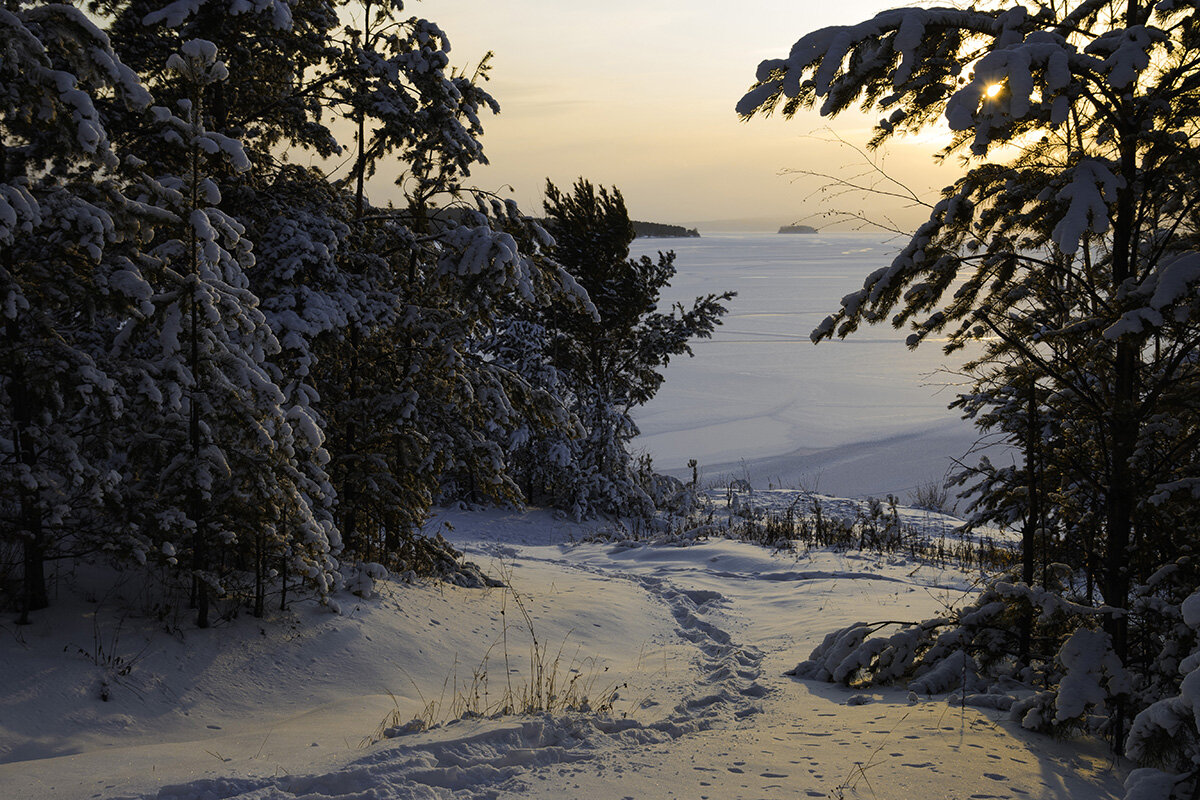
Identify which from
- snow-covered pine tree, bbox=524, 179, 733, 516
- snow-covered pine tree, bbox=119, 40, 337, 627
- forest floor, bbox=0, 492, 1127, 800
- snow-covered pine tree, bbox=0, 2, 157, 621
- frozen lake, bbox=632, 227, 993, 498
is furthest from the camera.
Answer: frozen lake, bbox=632, 227, 993, 498

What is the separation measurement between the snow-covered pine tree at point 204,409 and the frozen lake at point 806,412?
27.2 ft

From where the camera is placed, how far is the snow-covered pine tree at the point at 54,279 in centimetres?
478

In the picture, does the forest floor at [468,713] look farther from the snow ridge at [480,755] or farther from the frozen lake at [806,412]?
the frozen lake at [806,412]

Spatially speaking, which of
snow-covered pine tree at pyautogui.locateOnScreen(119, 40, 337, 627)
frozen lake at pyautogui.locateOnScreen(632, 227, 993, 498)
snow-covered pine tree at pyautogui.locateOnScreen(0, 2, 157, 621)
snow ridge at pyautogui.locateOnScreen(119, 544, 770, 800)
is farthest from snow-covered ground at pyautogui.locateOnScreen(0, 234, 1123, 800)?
frozen lake at pyautogui.locateOnScreen(632, 227, 993, 498)

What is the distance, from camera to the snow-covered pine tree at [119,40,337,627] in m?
5.29

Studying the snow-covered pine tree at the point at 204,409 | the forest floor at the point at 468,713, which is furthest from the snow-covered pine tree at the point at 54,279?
the forest floor at the point at 468,713

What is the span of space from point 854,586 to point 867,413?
16.8m

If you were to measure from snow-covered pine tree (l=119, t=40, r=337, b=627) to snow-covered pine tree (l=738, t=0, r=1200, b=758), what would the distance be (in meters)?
3.67

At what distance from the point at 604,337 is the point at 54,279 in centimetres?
1498

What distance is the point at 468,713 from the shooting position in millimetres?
4469

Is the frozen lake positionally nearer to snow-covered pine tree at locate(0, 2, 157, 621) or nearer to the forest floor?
the forest floor

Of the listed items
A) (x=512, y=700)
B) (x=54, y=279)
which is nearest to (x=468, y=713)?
(x=512, y=700)

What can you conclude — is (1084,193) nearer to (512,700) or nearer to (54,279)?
(512,700)

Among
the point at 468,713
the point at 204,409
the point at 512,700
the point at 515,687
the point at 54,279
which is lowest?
the point at 515,687
